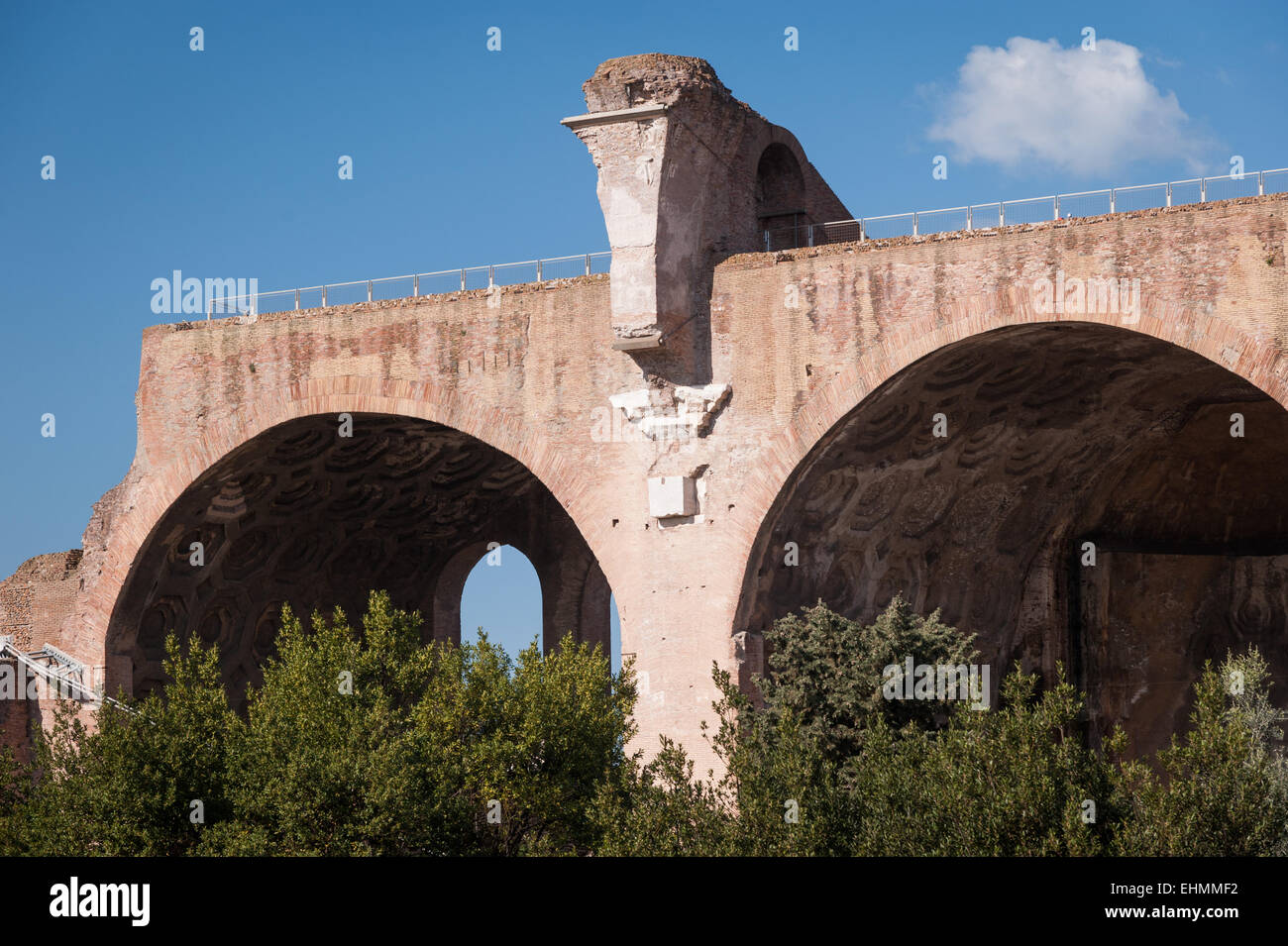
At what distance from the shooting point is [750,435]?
72.2ft

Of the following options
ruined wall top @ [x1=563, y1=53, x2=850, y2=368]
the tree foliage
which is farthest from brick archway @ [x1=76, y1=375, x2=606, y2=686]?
the tree foliage

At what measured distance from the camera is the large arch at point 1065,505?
2178 centimetres

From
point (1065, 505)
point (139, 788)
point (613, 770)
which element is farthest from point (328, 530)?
point (1065, 505)

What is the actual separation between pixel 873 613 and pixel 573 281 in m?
5.71

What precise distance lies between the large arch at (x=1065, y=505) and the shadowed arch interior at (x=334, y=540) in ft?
20.4

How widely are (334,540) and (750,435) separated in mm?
9771

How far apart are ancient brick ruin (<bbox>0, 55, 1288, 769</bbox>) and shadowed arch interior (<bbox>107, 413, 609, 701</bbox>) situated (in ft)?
0.24

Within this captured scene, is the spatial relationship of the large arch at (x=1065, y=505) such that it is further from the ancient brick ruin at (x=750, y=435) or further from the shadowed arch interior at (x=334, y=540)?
the shadowed arch interior at (x=334, y=540)

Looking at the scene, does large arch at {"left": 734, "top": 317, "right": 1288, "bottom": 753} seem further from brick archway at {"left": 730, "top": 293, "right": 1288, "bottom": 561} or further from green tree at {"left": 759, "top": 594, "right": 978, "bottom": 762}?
green tree at {"left": 759, "top": 594, "right": 978, "bottom": 762}

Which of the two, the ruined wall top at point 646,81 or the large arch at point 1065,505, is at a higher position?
the ruined wall top at point 646,81

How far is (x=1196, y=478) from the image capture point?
27219 mm

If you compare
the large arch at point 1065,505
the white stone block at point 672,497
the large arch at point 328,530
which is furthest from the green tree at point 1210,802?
the large arch at point 328,530

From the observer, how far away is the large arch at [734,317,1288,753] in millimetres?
21781
